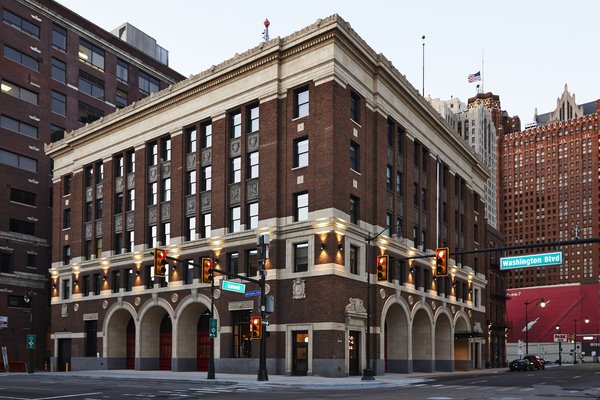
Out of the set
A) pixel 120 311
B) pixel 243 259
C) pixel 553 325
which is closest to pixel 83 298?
pixel 120 311

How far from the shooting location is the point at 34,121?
7644 centimetres

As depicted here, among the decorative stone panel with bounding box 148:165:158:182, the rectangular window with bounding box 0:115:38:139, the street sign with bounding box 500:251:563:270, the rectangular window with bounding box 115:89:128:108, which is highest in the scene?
the rectangular window with bounding box 115:89:128:108

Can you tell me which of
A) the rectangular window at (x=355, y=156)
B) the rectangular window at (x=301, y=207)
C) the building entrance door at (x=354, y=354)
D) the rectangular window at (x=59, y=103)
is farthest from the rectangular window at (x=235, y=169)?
the rectangular window at (x=59, y=103)

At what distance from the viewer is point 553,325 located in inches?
6161

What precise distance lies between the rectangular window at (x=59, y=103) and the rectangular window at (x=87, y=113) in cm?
216

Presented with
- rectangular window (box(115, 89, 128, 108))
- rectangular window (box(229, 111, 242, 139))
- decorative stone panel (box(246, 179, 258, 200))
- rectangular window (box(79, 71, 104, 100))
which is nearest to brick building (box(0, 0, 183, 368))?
rectangular window (box(79, 71, 104, 100))

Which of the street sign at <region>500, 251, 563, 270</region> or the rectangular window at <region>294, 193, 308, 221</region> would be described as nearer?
the street sign at <region>500, 251, 563, 270</region>

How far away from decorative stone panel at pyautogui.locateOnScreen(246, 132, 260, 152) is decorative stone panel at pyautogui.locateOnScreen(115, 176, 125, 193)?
16564 mm

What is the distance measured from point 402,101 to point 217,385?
103ft

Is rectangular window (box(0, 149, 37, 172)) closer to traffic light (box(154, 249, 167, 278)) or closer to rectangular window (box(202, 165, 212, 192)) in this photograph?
rectangular window (box(202, 165, 212, 192))

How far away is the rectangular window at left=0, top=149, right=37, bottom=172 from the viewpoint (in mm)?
73375

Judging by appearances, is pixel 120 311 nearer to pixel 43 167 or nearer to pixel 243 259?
pixel 243 259

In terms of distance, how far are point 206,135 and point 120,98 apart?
3431cm

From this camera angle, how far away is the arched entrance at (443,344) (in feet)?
215
